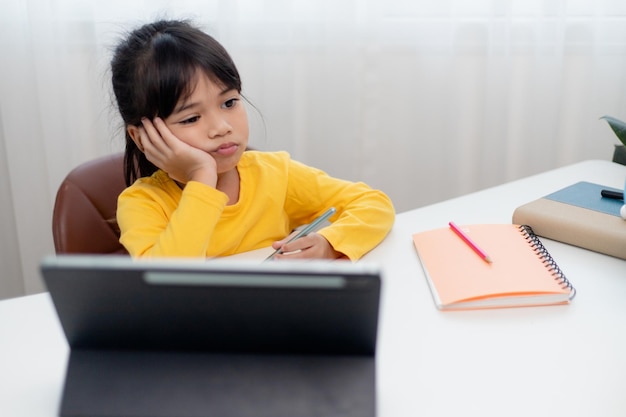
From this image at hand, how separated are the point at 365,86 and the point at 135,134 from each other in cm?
96

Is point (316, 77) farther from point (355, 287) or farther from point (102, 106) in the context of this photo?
point (355, 287)

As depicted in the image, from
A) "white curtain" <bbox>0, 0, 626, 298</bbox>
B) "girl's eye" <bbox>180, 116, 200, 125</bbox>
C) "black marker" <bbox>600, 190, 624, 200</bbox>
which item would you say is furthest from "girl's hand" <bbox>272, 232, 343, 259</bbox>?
"white curtain" <bbox>0, 0, 626, 298</bbox>

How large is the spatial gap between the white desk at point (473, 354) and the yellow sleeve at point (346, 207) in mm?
84

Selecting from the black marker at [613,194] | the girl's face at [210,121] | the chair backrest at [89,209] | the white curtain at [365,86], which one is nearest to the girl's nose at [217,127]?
the girl's face at [210,121]

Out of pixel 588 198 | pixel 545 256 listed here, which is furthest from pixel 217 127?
pixel 588 198

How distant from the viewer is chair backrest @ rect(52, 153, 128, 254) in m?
1.20

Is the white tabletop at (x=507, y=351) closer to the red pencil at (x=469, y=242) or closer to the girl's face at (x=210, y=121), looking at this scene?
the red pencil at (x=469, y=242)

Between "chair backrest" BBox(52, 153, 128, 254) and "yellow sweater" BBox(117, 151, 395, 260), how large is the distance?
0.41ft

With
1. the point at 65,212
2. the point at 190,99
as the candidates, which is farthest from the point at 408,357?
the point at 65,212

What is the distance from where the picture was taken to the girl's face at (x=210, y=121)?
3.57 ft

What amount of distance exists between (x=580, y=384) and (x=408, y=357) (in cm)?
18

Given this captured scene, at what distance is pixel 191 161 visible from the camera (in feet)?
3.57

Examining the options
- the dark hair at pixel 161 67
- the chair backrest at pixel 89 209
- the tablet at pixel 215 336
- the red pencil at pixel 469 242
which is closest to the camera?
the tablet at pixel 215 336

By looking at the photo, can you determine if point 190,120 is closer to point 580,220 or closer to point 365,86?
point 580,220
